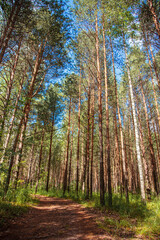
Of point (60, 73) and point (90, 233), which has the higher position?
point (60, 73)

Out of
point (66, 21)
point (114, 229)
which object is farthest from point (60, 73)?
point (114, 229)

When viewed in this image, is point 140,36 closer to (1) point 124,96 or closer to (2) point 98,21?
(2) point 98,21

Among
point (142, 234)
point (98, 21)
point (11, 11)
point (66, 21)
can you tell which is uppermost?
point (98, 21)

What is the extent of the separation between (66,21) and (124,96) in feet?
31.6

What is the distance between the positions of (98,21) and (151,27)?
3850 millimetres

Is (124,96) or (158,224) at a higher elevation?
(124,96)

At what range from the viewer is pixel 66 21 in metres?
8.38

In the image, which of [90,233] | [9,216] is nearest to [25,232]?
[9,216]

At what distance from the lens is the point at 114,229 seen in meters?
3.88

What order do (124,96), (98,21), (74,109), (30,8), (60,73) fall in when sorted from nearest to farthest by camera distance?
(30,8) < (98,21) < (60,73) < (124,96) < (74,109)

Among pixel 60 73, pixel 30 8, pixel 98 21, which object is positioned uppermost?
pixel 98 21

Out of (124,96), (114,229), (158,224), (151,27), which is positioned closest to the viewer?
(114,229)

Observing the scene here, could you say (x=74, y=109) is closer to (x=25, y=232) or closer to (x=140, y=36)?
(x=140, y=36)

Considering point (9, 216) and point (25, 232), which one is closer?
point (25, 232)
